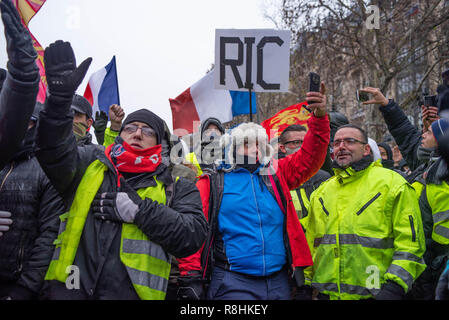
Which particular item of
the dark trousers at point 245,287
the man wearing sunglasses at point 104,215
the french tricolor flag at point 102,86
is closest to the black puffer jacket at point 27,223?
the man wearing sunglasses at point 104,215

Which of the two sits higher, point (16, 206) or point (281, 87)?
point (281, 87)

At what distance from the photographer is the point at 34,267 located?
2.41 m

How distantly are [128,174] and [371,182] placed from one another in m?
1.72

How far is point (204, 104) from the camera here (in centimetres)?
603

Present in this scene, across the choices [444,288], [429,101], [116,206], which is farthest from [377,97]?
[116,206]

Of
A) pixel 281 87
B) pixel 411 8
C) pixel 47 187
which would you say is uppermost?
pixel 411 8

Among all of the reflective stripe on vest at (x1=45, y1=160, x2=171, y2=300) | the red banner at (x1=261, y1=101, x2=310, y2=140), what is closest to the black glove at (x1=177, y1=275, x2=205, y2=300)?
the reflective stripe on vest at (x1=45, y1=160, x2=171, y2=300)

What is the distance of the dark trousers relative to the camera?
8.80ft

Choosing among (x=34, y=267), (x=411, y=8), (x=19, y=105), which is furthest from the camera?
(x=411, y=8)

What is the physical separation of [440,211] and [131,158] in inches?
86.8

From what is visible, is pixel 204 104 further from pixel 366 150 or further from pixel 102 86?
pixel 366 150

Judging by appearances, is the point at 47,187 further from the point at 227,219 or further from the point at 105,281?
the point at 227,219

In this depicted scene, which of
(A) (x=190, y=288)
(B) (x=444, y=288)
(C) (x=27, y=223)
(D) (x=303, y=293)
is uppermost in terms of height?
(C) (x=27, y=223)
